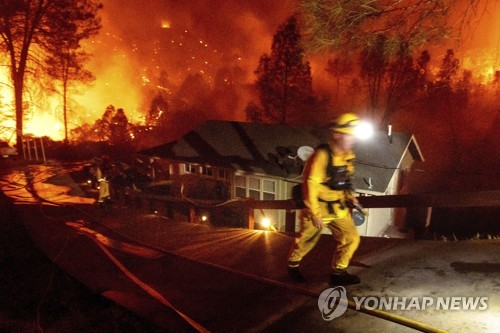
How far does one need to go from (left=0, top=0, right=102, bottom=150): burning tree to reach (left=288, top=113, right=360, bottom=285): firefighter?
71.6 ft

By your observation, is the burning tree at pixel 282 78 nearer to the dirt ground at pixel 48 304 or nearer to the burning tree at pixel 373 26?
the burning tree at pixel 373 26

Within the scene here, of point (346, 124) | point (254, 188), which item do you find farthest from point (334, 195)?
point (254, 188)

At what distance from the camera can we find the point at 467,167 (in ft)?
121

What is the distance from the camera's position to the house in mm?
14180

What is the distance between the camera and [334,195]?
3.84m

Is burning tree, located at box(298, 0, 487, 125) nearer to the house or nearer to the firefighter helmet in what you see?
the firefighter helmet

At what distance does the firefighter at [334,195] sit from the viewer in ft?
12.2

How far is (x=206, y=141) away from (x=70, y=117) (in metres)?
23.5

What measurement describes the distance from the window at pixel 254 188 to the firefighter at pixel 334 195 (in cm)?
1136

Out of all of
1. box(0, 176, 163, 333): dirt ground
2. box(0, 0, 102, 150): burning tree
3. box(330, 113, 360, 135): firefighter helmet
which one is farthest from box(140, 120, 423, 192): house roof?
box(0, 0, 102, 150): burning tree

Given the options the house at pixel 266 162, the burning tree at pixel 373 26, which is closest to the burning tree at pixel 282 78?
the house at pixel 266 162

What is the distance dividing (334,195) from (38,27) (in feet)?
86.5

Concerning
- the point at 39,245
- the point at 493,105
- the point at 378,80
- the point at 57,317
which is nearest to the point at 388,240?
the point at 57,317
